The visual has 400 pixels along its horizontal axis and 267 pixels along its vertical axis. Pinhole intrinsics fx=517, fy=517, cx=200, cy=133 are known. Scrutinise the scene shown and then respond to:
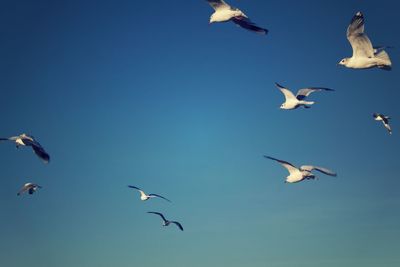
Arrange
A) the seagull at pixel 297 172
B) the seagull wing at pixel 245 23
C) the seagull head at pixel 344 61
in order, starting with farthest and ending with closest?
1. the seagull at pixel 297 172
2. the seagull head at pixel 344 61
3. the seagull wing at pixel 245 23

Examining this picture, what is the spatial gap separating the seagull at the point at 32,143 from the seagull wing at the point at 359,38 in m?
13.1

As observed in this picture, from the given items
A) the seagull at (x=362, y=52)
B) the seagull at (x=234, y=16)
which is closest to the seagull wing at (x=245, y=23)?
the seagull at (x=234, y=16)

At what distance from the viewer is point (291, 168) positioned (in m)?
27.4

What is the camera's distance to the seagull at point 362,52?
806 inches

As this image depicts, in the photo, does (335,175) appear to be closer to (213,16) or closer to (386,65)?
(386,65)

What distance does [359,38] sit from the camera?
21297mm

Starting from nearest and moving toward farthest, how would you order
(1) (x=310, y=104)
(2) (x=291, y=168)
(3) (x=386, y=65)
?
(3) (x=386, y=65)
(1) (x=310, y=104)
(2) (x=291, y=168)

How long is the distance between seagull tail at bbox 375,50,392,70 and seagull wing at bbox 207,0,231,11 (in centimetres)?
690

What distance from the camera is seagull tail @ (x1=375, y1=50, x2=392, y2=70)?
2156 cm

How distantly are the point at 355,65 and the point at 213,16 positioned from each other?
6.85 metres

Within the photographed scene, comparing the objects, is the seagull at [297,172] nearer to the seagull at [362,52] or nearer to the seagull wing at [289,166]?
the seagull wing at [289,166]

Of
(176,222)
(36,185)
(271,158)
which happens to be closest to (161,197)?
(176,222)

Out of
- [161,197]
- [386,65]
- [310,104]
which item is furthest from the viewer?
[161,197]

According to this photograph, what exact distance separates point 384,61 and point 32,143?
49.2 ft
